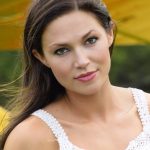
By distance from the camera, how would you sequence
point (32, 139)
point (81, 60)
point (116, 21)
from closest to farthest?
point (81, 60), point (32, 139), point (116, 21)

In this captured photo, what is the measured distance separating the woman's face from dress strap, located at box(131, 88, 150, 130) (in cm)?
28

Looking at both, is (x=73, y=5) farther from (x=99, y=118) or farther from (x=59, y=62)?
(x=99, y=118)

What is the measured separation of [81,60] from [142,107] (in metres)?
0.45

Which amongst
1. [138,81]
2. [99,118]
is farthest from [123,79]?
[99,118]

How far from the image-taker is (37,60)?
3023 millimetres

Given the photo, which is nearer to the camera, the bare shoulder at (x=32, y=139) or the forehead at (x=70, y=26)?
the forehead at (x=70, y=26)

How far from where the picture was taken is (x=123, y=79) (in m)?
5.80

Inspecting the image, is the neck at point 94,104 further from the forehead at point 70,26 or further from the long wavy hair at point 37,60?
the forehead at point 70,26

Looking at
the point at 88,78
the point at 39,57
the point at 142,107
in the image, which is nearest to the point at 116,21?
the point at 142,107

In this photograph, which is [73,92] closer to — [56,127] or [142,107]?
[56,127]

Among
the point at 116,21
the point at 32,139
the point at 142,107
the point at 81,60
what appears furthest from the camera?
the point at 116,21

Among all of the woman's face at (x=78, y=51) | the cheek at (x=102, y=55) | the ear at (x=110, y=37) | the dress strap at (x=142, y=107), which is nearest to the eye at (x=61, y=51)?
the woman's face at (x=78, y=51)

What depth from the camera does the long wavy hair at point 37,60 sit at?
9.45 ft

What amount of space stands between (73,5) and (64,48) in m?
0.16
